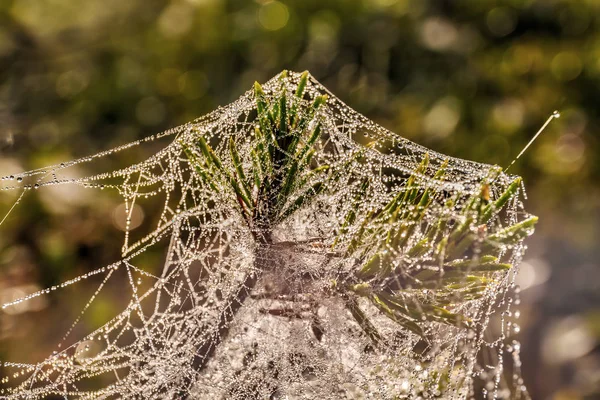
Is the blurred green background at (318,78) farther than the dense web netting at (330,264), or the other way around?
the blurred green background at (318,78)

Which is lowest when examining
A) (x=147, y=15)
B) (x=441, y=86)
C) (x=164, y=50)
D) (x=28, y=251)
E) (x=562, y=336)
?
(x=562, y=336)

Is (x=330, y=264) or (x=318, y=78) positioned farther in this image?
(x=318, y=78)

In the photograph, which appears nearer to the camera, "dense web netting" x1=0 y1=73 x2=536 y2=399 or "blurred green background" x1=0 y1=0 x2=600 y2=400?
"dense web netting" x1=0 y1=73 x2=536 y2=399

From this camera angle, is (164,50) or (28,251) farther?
(164,50)

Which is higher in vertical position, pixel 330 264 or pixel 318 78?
pixel 318 78

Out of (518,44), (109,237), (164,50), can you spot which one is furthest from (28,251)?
(518,44)

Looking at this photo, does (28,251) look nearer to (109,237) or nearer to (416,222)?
(109,237)

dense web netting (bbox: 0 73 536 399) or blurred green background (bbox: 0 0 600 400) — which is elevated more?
blurred green background (bbox: 0 0 600 400)

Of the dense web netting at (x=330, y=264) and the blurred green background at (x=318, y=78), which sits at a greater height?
the blurred green background at (x=318, y=78)
